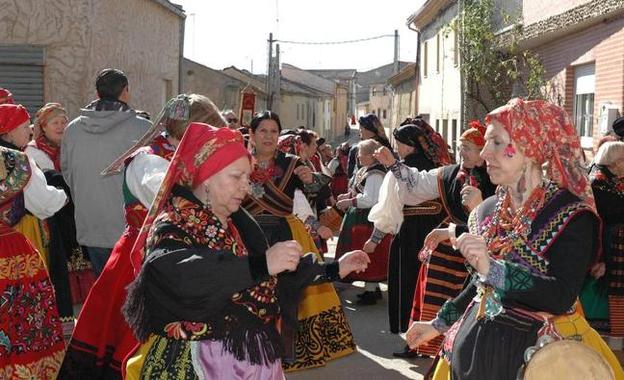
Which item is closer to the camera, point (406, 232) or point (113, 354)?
point (113, 354)

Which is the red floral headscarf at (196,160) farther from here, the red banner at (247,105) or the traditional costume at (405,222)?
the red banner at (247,105)

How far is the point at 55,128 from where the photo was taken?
7.48 meters

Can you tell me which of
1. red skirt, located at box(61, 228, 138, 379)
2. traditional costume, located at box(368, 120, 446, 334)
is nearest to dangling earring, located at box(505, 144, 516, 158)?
red skirt, located at box(61, 228, 138, 379)

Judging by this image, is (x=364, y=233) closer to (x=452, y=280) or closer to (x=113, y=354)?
(x=452, y=280)

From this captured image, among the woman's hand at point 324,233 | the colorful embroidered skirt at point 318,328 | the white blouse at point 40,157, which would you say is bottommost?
the colorful embroidered skirt at point 318,328

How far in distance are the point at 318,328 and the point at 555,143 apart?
10.6ft

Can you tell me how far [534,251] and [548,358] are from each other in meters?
0.42

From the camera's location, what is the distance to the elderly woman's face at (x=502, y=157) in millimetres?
3510

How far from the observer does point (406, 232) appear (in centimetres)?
715

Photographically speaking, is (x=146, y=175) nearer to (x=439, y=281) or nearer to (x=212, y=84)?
(x=439, y=281)

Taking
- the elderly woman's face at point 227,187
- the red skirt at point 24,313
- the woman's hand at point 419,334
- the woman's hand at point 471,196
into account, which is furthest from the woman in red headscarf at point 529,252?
the red skirt at point 24,313

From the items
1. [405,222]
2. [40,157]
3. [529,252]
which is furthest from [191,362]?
[40,157]

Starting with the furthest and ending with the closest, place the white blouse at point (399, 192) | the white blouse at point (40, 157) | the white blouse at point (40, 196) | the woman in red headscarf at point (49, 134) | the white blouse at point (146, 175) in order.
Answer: the woman in red headscarf at point (49, 134), the white blouse at point (40, 157), the white blouse at point (399, 192), the white blouse at point (40, 196), the white blouse at point (146, 175)

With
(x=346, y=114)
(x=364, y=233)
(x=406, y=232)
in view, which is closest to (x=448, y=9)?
(x=364, y=233)
